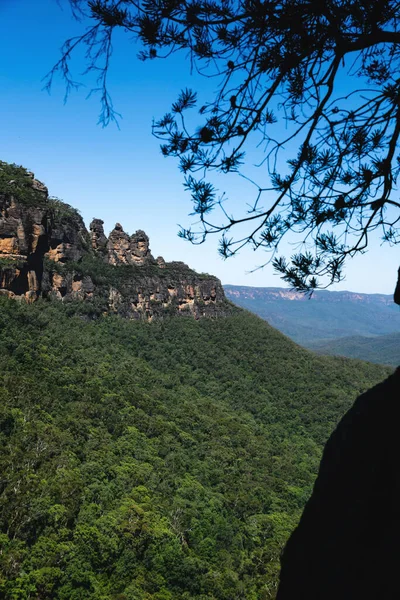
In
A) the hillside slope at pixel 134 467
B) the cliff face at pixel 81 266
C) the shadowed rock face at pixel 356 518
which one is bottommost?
the hillside slope at pixel 134 467

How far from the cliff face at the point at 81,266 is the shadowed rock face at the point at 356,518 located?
128ft

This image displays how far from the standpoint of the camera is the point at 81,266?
176 feet

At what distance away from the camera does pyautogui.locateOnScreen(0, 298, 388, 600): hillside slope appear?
17.9 m

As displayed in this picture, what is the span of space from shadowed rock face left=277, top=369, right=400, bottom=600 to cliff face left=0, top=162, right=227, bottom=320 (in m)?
38.9

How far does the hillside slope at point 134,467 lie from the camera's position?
17891mm

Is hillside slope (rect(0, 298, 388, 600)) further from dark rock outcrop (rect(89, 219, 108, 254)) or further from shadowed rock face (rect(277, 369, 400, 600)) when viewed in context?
shadowed rock face (rect(277, 369, 400, 600))

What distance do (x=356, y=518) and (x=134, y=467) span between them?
25.3 m

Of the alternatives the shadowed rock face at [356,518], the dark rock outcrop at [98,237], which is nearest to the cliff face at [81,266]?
the dark rock outcrop at [98,237]

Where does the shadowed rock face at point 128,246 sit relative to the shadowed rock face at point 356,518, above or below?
above

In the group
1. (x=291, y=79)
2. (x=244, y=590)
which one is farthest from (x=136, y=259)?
(x=291, y=79)

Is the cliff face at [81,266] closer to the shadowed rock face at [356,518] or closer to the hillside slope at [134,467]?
the hillside slope at [134,467]

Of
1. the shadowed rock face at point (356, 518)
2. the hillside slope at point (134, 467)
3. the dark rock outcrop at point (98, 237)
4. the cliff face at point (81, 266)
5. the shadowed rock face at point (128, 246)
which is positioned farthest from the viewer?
the shadowed rock face at point (128, 246)

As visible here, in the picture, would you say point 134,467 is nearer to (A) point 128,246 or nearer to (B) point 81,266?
(B) point 81,266

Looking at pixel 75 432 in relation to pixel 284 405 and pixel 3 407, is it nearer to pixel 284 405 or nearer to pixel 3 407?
pixel 3 407
